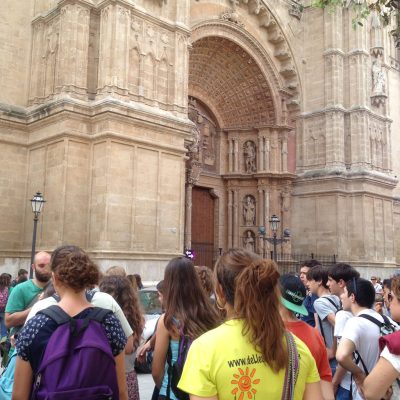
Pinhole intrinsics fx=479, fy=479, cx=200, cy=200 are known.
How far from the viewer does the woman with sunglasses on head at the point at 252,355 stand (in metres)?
2.11

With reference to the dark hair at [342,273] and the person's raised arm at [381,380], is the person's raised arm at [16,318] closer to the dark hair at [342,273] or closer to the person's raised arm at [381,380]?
the dark hair at [342,273]

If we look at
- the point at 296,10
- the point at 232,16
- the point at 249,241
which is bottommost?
the point at 249,241

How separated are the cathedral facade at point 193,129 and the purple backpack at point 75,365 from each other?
469 inches

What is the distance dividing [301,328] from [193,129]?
17.1 m

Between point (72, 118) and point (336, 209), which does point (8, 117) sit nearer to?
point (72, 118)

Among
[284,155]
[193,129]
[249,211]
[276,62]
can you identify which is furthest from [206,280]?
[276,62]

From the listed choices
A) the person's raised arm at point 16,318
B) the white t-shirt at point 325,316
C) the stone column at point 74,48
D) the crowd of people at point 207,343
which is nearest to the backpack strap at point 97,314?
the crowd of people at point 207,343

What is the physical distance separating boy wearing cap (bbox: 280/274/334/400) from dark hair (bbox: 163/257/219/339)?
531 millimetres

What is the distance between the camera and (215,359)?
6.97 feet

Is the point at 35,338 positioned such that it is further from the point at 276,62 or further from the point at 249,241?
the point at 276,62

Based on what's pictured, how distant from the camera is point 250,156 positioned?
83.1ft

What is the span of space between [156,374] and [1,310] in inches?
292

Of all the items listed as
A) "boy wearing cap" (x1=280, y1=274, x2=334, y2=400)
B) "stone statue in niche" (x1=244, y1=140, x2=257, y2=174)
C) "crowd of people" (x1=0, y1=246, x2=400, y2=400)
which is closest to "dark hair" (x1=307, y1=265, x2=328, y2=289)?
"crowd of people" (x1=0, y1=246, x2=400, y2=400)

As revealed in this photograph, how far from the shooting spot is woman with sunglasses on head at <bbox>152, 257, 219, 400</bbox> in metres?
3.41
